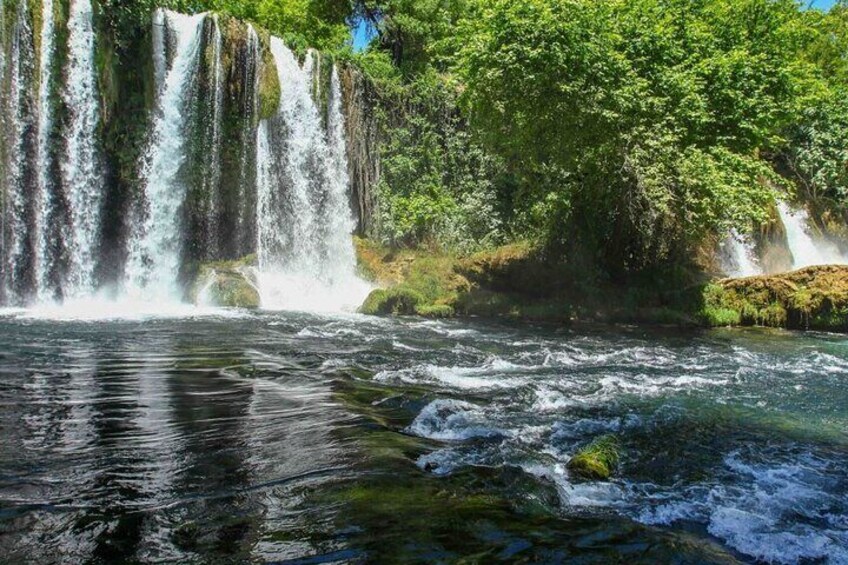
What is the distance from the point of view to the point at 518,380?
957 cm

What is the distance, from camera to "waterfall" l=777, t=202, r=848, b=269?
26016 millimetres

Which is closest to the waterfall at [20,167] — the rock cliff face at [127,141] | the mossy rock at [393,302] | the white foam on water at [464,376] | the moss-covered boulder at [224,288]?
the rock cliff face at [127,141]

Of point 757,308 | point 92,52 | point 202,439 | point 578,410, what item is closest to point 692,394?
point 578,410

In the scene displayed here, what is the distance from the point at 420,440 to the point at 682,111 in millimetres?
13030

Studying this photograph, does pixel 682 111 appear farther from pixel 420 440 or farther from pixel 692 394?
pixel 420 440

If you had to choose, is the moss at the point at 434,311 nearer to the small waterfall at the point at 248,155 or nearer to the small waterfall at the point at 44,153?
the small waterfall at the point at 248,155

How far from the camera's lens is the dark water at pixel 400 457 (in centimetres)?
401

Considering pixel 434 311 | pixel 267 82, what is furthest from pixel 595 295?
pixel 267 82

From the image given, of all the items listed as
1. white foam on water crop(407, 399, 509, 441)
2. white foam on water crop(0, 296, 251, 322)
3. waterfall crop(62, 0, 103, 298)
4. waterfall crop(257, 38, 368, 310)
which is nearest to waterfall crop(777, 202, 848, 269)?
waterfall crop(257, 38, 368, 310)

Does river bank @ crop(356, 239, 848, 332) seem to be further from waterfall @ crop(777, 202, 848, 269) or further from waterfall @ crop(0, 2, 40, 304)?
waterfall @ crop(0, 2, 40, 304)

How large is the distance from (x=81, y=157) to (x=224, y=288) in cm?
532

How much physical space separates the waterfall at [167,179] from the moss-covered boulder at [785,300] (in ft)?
49.6

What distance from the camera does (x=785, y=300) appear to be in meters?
17.8

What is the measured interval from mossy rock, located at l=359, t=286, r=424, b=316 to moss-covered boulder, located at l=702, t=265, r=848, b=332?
775 cm
